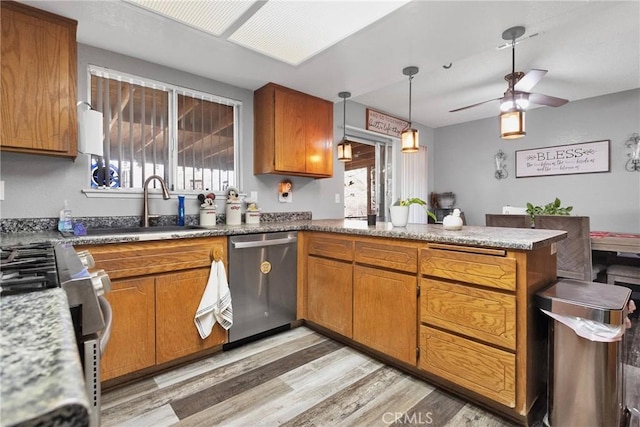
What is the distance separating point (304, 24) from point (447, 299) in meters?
1.88

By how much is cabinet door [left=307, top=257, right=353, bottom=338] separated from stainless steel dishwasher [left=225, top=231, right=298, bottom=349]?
0.16 meters

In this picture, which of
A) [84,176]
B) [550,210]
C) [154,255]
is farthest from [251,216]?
[550,210]

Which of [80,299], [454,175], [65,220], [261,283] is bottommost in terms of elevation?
[261,283]

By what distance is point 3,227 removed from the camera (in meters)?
1.94

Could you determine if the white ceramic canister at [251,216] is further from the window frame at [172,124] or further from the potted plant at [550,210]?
the potted plant at [550,210]

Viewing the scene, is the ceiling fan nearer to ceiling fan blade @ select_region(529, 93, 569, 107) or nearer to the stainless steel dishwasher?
ceiling fan blade @ select_region(529, 93, 569, 107)

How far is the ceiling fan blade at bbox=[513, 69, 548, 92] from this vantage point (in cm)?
272

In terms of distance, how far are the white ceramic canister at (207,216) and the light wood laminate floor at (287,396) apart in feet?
3.36

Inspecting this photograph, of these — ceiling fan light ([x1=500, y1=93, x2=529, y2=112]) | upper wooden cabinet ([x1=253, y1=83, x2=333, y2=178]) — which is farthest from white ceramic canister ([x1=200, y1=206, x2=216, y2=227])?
ceiling fan light ([x1=500, y1=93, x2=529, y2=112])

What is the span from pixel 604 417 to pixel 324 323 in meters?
1.68

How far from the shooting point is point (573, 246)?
2699 millimetres

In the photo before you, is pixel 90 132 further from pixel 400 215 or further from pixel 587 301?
pixel 587 301

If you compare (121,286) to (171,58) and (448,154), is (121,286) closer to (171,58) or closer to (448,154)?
(171,58)

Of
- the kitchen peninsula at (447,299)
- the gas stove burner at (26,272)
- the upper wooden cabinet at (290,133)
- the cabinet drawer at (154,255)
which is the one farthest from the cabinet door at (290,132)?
the gas stove burner at (26,272)
